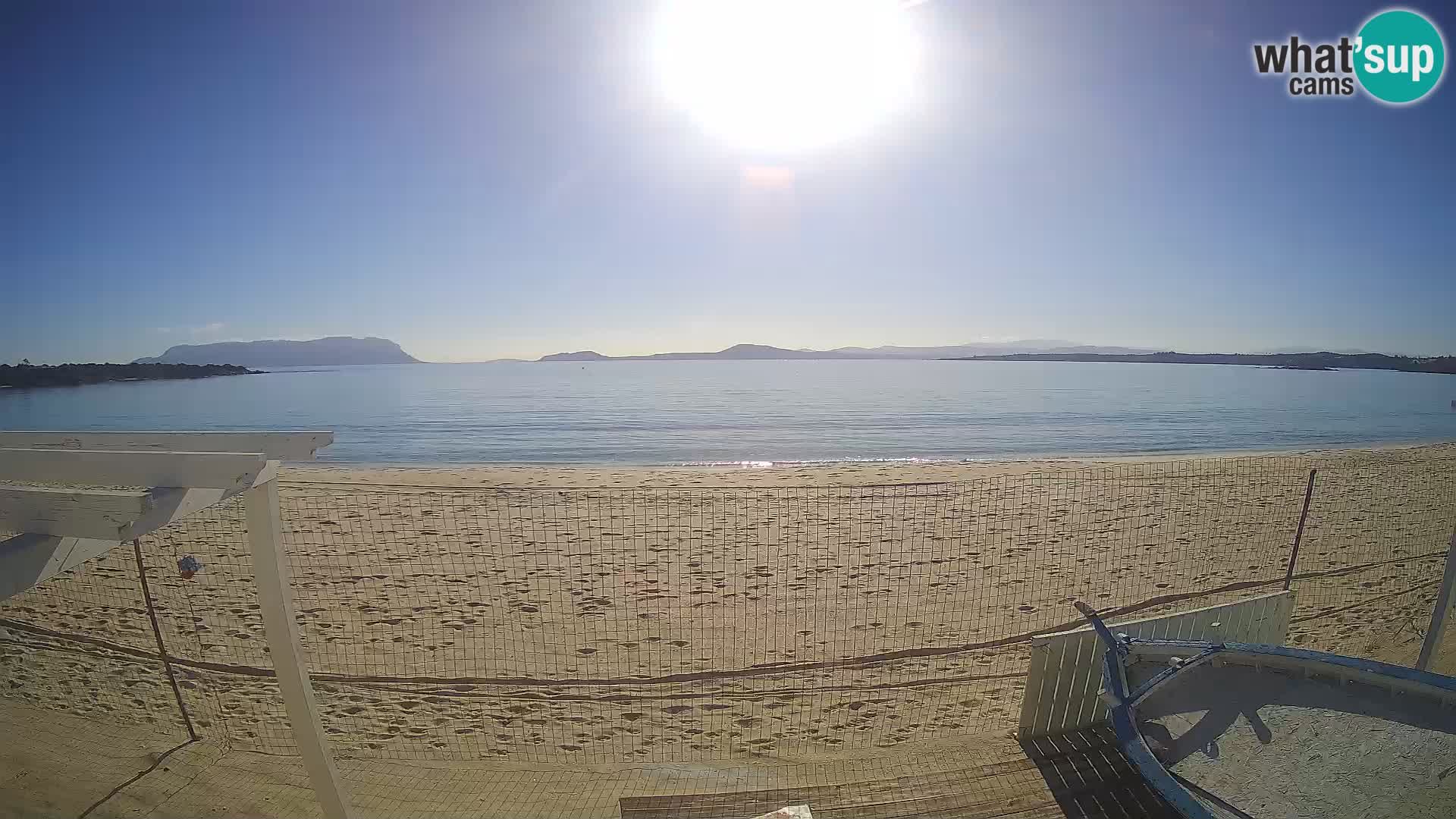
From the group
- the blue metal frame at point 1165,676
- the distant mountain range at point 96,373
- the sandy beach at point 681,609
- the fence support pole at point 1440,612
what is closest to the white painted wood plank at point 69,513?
the sandy beach at point 681,609

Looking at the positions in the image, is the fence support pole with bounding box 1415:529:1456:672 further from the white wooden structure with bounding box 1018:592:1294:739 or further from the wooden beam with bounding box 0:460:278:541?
the wooden beam with bounding box 0:460:278:541

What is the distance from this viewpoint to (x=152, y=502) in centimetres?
182

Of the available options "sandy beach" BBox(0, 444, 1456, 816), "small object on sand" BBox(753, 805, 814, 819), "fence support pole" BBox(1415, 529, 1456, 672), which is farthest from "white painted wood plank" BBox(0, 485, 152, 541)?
"fence support pole" BBox(1415, 529, 1456, 672)

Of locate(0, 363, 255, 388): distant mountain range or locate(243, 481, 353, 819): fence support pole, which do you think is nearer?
locate(243, 481, 353, 819): fence support pole

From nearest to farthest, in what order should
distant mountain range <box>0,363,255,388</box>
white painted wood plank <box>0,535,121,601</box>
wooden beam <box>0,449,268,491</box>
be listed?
white painted wood plank <box>0,535,121,601</box>, wooden beam <box>0,449,268,491</box>, distant mountain range <box>0,363,255,388</box>

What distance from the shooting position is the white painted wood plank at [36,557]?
1.68 m

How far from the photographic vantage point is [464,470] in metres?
20.2

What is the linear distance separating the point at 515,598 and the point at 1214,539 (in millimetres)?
10613

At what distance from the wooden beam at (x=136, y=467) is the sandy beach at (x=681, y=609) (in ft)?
8.94

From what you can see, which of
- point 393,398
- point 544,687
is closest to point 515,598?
point 544,687

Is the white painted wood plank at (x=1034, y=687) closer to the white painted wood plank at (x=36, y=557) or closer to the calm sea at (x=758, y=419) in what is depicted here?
the white painted wood plank at (x=36, y=557)

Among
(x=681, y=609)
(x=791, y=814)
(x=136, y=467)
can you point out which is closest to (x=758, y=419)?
(x=681, y=609)

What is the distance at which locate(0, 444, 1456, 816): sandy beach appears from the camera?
495 cm

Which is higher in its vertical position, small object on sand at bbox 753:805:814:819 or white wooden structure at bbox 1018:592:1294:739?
white wooden structure at bbox 1018:592:1294:739
